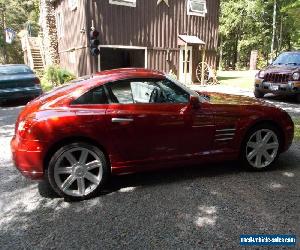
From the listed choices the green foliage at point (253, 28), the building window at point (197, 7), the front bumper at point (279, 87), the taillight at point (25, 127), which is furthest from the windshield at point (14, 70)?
the green foliage at point (253, 28)

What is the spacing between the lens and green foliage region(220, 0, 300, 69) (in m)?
37.3

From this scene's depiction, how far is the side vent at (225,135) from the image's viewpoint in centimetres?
469

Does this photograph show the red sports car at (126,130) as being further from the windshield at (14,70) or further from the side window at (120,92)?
the windshield at (14,70)

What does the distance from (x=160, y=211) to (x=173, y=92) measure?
166cm

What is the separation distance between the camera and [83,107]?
4.16 metres

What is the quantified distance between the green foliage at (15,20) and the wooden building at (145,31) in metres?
24.0

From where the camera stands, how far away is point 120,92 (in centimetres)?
440

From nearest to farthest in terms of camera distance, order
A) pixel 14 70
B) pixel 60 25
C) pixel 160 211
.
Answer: pixel 160 211
pixel 14 70
pixel 60 25

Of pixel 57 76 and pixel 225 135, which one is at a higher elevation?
pixel 57 76

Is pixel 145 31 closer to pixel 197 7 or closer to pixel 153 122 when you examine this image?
pixel 197 7

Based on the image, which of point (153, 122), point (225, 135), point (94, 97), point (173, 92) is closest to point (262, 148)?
point (225, 135)

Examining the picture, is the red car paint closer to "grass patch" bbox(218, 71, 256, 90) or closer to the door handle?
the door handle

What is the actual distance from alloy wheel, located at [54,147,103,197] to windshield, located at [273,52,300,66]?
10.9 m

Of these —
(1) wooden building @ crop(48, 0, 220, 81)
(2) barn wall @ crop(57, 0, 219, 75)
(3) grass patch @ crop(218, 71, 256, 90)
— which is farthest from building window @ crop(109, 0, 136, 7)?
(3) grass patch @ crop(218, 71, 256, 90)
